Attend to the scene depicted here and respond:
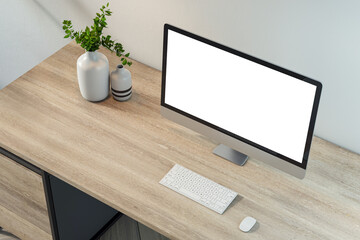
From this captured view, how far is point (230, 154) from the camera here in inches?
91.3

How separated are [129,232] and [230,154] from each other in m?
0.92

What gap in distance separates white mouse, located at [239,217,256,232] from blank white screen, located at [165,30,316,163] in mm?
269

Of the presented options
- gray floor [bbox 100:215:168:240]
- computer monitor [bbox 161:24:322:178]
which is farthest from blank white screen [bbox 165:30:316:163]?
gray floor [bbox 100:215:168:240]

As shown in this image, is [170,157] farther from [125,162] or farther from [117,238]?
[117,238]

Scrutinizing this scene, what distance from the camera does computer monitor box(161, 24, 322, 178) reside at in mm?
2020

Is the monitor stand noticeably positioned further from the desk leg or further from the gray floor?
the gray floor

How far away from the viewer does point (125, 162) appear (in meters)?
2.25

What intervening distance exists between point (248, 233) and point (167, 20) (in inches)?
39.8

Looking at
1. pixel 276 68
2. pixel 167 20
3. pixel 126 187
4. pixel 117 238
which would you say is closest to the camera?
pixel 276 68

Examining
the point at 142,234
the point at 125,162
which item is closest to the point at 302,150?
the point at 125,162

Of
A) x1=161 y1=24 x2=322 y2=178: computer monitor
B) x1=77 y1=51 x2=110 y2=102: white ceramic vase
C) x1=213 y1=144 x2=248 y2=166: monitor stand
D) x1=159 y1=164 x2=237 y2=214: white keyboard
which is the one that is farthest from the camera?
x1=77 y1=51 x2=110 y2=102: white ceramic vase

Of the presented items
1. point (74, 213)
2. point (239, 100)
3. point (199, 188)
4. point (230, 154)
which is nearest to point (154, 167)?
point (199, 188)

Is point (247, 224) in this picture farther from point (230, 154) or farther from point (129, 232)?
point (129, 232)

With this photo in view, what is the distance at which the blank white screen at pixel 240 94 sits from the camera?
6.64 feet
